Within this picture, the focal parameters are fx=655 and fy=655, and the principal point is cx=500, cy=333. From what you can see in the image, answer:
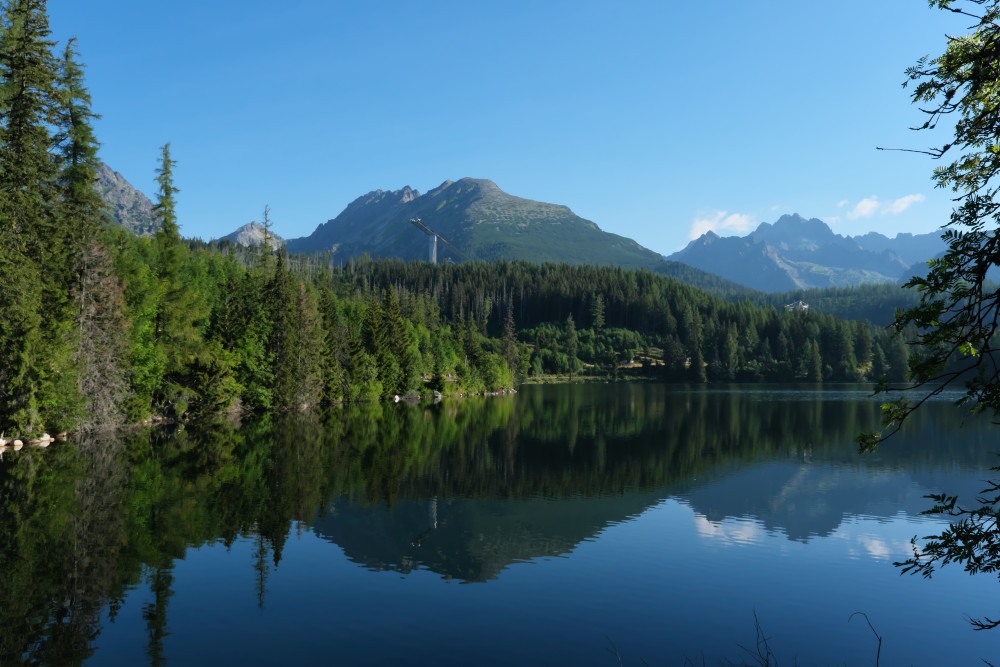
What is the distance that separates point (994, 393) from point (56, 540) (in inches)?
1201

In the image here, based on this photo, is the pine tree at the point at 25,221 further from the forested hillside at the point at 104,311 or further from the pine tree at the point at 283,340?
the pine tree at the point at 283,340

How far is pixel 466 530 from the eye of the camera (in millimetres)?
31719

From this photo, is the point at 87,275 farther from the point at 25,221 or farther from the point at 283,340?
the point at 283,340

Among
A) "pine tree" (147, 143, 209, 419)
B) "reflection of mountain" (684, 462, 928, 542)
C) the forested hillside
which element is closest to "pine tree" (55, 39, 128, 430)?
the forested hillside

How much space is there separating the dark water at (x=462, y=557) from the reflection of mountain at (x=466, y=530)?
0.17m

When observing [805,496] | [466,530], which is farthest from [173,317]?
[805,496]

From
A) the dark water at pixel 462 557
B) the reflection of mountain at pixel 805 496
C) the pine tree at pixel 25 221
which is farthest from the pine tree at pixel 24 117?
the reflection of mountain at pixel 805 496

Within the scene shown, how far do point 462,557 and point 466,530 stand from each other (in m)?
4.19

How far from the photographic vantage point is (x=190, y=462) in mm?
43750

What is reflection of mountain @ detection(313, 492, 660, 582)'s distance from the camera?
27.0m

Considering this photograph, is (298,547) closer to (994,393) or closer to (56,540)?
(56,540)

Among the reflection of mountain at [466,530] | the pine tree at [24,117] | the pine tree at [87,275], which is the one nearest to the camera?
the reflection of mountain at [466,530]

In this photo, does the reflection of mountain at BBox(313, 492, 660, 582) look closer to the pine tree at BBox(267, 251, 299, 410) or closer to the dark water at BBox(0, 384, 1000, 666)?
the dark water at BBox(0, 384, 1000, 666)

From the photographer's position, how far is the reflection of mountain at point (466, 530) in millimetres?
27000
